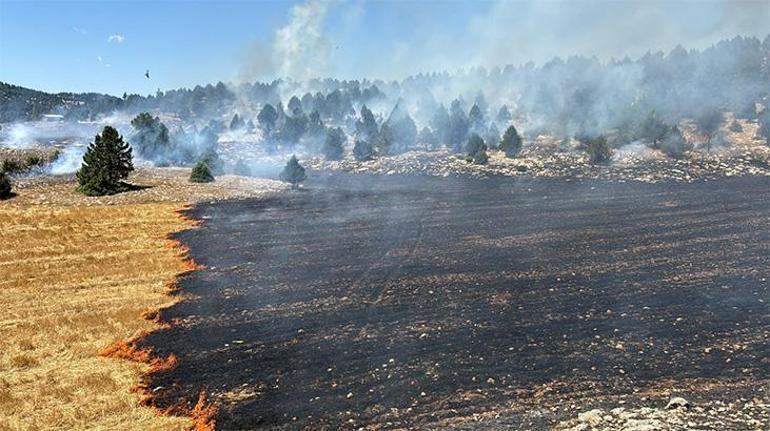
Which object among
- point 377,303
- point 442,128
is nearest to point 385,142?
point 442,128

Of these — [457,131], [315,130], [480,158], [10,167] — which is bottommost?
[10,167]

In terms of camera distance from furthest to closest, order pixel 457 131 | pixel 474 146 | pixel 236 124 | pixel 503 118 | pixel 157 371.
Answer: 1. pixel 236 124
2. pixel 503 118
3. pixel 457 131
4. pixel 474 146
5. pixel 157 371

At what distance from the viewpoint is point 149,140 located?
8288 cm

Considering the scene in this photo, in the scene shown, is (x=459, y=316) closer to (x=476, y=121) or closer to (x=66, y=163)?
(x=66, y=163)

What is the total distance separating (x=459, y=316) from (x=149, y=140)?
76308 millimetres

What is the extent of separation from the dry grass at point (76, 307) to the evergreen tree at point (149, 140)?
4350cm

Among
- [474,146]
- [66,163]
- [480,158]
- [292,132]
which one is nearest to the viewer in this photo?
[66,163]

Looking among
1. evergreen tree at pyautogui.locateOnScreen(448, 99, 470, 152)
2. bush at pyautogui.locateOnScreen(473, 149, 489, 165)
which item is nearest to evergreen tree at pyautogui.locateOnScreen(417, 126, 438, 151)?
evergreen tree at pyautogui.locateOnScreen(448, 99, 470, 152)

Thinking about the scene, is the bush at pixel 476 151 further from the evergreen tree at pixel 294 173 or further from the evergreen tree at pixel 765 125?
the evergreen tree at pixel 765 125

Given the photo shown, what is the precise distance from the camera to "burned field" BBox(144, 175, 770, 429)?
14023 mm

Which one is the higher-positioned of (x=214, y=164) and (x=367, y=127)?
(x=367, y=127)

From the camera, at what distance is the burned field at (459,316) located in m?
14.0

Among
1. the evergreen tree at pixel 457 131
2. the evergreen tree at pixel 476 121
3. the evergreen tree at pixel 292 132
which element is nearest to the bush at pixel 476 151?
the evergreen tree at pixel 457 131

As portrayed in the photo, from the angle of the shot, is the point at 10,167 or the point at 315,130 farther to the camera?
the point at 315,130
